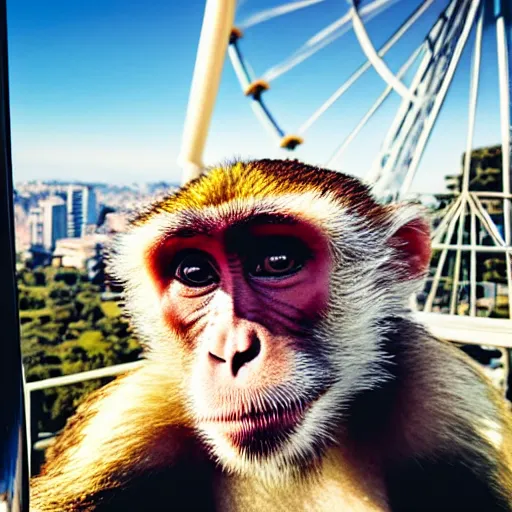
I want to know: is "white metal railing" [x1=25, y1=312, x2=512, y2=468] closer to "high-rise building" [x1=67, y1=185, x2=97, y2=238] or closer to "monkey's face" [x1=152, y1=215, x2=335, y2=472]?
"monkey's face" [x1=152, y1=215, x2=335, y2=472]

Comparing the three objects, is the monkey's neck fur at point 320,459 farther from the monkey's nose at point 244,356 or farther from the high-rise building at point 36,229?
the high-rise building at point 36,229

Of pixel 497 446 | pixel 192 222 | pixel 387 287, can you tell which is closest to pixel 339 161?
pixel 387 287

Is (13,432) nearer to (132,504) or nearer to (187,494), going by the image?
(132,504)

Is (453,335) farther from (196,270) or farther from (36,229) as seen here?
(36,229)

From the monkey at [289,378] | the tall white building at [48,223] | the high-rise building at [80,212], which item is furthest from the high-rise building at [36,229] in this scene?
the monkey at [289,378]

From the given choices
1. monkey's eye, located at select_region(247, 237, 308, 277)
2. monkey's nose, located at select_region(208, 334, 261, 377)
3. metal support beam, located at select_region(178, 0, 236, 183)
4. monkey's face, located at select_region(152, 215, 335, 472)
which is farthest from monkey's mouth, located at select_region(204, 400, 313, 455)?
metal support beam, located at select_region(178, 0, 236, 183)

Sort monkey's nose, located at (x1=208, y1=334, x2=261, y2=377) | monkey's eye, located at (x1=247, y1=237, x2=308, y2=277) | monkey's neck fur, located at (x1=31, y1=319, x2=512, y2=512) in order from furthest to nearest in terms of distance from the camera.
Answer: monkey's neck fur, located at (x1=31, y1=319, x2=512, y2=512), monkey's eye, located at (x1=247, y1=237, x2=308, y2=277), monkey's nose, located at (x1=208, y1=334, x2=261, y2=377)

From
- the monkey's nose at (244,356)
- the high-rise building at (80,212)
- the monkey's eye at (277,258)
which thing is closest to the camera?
the monkey's nose at (244,356)
